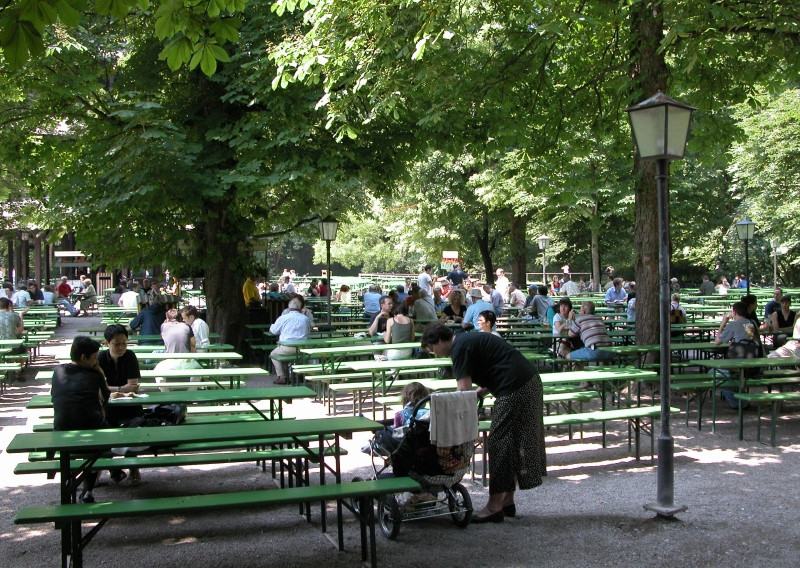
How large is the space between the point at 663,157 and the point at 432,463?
2.89 metres

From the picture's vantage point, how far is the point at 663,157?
6.16 m

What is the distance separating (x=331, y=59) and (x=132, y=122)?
376cm

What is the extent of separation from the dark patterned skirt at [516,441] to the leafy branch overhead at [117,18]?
2977 mm

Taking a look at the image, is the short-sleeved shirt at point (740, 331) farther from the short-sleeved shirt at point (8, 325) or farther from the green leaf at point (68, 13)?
the short-sleeved shirt at point (8, 325)

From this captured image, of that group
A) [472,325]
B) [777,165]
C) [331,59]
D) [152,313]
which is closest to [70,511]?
[331,59]

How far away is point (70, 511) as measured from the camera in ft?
14.1

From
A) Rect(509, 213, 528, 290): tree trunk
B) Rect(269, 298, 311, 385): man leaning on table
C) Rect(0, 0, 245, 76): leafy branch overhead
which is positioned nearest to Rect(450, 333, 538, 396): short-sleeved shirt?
Rect(0, 0, 245, 76): leafy branch overhead

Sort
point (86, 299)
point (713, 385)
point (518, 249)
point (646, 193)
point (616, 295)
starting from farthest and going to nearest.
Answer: point (518, 249), point (86, 299), point (616, 295), point (646, 193), point (713, 385)

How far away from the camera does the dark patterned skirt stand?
5648 mm

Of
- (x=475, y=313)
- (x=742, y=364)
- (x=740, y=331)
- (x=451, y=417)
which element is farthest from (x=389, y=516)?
(x=475, y=313)

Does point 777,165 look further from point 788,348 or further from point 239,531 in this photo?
point 239,531

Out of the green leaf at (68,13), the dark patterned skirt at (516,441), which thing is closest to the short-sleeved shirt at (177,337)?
the dark patterned skirt at (516,441)

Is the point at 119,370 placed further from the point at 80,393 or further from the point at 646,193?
the point at 646,193

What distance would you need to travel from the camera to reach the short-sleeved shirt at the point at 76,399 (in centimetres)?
591
